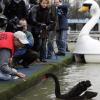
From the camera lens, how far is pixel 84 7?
1541 cm

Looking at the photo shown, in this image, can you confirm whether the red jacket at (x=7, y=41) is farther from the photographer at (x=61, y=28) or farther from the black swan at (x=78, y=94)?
the photographer at (x=61, y=28)

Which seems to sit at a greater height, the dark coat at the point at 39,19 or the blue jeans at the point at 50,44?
the dark coat at the point at 39,19

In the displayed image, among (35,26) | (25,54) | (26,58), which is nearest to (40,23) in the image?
(35,26)

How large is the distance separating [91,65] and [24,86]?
5.21 metres

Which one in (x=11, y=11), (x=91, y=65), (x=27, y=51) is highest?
(x=11, y=11)

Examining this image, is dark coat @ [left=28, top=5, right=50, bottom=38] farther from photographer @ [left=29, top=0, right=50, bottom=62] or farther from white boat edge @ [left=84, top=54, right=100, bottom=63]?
white boat edge @ [left=84, top=54, right=100, bottom=63]

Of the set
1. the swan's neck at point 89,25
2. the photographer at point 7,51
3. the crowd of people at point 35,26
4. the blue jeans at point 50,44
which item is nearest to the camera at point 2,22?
the crowd of people at point 35,26

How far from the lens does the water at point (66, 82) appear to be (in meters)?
8.48

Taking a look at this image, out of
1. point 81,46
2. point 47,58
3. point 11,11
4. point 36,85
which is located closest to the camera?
point 36,85

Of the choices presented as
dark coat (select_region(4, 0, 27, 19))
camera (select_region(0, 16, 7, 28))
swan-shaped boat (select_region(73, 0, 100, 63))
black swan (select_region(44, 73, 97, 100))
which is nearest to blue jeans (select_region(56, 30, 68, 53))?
swan-shaped boat (select_region(73, 0, 100, 63))

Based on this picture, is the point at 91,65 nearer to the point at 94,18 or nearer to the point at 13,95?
the point at 94,18

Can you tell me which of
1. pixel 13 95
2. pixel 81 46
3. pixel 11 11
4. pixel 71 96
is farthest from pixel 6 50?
pixel 81 46

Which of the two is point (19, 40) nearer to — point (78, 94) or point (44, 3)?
point (78, 94)

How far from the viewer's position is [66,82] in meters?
10.1
